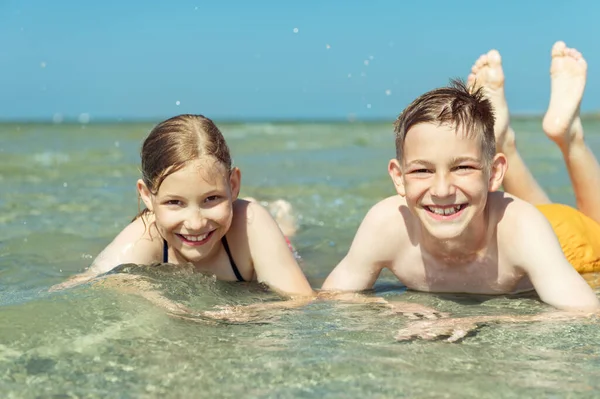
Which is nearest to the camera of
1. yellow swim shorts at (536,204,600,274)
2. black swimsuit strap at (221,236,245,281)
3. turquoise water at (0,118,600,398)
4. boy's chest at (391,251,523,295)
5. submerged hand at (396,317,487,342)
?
turquoise water at (0,118,600,398)

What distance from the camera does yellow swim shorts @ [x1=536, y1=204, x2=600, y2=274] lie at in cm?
454

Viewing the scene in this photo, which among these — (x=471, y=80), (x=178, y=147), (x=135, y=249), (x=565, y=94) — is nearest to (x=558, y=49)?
(x=565, y=94)

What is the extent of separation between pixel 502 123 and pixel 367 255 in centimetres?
152

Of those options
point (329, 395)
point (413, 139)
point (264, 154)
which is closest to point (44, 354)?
point (329, 395)

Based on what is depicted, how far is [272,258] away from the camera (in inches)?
156

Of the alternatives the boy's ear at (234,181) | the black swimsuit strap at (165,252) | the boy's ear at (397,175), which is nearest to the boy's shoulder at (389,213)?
the boy's ear at (397,175)

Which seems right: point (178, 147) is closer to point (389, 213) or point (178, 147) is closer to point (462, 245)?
point (389, 213)

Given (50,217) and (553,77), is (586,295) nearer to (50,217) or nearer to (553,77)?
(553,77)

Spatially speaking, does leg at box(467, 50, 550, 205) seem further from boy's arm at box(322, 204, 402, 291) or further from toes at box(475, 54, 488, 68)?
boy's arm at box(322, 204, 402, 291)

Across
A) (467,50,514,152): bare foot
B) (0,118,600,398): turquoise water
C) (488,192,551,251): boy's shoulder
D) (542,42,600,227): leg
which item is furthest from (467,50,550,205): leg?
(488,192,551,251): boy's shoulder

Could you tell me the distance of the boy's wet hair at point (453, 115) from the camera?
3408 millimetres

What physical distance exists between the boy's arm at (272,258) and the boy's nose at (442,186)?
35.0 inches

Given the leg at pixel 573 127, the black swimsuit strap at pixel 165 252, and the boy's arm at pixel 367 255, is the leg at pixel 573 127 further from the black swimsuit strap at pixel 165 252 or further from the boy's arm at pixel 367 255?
the black swimsuit strap at pixel 165 252

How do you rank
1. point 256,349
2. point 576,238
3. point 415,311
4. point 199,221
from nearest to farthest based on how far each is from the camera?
point 256,349 < point 415,311 < point 199,221 < point 576,238
